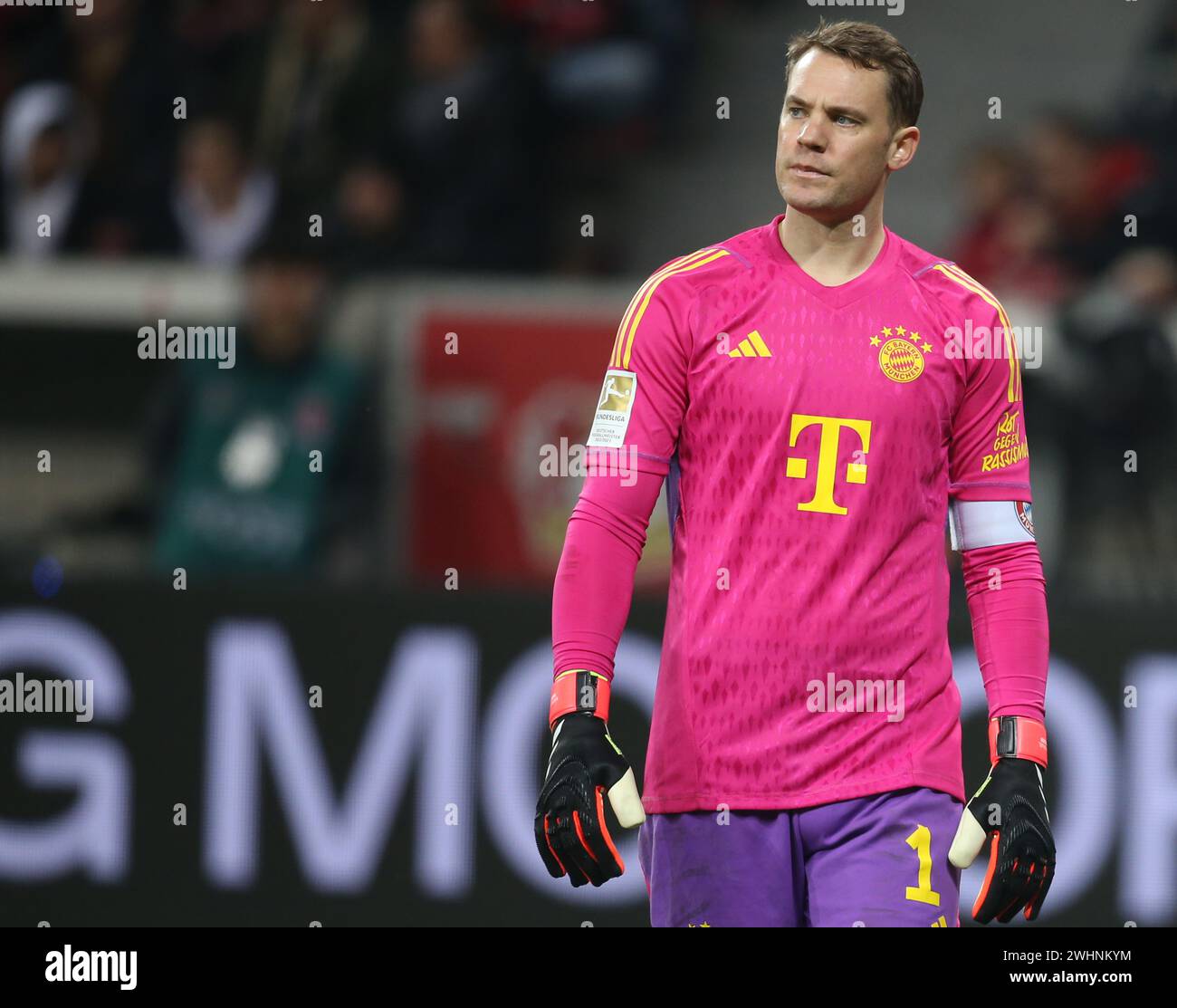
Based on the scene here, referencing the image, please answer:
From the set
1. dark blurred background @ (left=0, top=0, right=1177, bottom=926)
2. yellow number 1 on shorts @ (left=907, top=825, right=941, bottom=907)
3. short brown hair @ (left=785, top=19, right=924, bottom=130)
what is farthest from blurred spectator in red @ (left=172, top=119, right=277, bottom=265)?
yellow number 1 on shorts @ (left=907, top=825, right=941, bottom=907)

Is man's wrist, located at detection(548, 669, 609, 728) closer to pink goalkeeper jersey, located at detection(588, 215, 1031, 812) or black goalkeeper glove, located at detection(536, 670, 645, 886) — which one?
black goalkeeper glove, located at detection(536, 670, 645, 886)

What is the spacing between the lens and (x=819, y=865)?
3.49 m

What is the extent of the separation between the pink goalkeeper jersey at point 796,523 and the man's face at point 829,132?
0.17 meters

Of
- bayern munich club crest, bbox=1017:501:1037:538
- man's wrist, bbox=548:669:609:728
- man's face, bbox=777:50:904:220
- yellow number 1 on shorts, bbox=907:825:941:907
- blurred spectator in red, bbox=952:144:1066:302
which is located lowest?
yellow number 1 on shorts, bbox=907:825:941:907

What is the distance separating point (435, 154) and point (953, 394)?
512cm

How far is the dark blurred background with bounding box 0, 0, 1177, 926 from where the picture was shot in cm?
649

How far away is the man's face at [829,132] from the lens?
3.58 metres

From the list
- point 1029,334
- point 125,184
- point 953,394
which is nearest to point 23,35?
point 125,184

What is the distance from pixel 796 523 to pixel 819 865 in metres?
0.59

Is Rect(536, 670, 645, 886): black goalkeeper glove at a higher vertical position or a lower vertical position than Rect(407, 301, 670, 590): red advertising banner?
lower

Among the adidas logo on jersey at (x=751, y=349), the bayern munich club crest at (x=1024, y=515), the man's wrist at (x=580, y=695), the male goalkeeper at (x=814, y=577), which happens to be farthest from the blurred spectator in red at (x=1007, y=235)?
the man's wrist at (x=580, y=695)

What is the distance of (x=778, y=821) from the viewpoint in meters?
3.52

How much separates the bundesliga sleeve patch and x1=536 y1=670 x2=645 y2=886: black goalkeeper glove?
513 mm

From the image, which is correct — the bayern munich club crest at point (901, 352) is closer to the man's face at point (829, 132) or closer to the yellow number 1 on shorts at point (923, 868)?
the man's face at point (829, 132)
